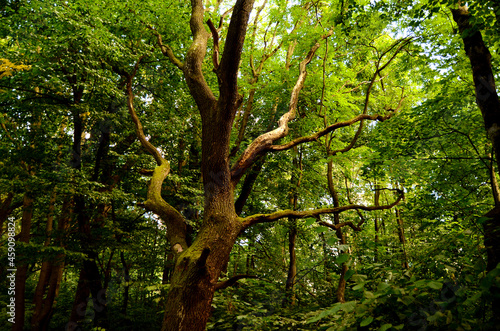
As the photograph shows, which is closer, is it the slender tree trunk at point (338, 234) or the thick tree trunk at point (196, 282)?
the thick tree trunk at point (196, 282)

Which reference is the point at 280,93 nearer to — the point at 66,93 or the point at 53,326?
the point at 66,93

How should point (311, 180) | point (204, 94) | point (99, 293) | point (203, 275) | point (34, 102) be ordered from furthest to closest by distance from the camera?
point (311, 180), point (99, 293), point (34, 102), point (204, 94), point (203, 275)

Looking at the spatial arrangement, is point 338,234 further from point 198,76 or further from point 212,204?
point 198,76

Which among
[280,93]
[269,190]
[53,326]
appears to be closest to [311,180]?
[269,190]

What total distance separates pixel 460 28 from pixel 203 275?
4.94 m

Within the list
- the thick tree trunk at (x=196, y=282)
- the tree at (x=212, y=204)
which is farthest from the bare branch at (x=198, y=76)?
the thick tree trunk at (x=196, y=282)

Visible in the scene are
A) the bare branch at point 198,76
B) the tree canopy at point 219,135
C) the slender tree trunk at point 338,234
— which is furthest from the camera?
the slender tree trunk at point 338,234

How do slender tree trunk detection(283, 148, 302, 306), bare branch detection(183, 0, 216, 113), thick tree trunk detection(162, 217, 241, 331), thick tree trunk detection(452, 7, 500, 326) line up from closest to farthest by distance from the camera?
thick tree trunk detection(162, 217, 241, 331), thick tree trunk detection(452, 7, 500, 326), bare branch detection(183, 0, 216, 113), slender tree trunk detection(283, 148, 302, 306)

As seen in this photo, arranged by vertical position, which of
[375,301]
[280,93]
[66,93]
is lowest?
[375,301]

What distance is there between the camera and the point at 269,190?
9.88 metres

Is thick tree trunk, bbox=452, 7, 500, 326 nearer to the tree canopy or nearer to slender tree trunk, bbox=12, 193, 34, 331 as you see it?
the tree canopy

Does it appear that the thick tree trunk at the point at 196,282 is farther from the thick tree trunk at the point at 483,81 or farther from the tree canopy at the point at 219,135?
→ the thick tree trunk at the point at 483,81

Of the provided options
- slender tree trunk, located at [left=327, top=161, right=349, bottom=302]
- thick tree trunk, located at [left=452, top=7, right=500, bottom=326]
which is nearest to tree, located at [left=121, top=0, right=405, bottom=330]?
slender tree trunk, located at [left=327, top=161, right=349, bottom=302]

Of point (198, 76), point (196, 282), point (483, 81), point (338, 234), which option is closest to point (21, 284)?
point (196, 282)
